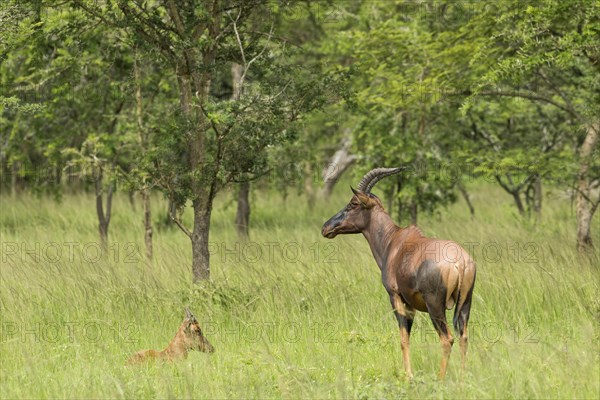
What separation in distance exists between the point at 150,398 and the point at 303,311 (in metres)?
3.82

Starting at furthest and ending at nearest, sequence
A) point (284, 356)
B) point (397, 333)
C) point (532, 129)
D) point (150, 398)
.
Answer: point (532, 129)
point (397, 333)
point (284, 356)
point (150, 398)

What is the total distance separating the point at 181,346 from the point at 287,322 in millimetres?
1966

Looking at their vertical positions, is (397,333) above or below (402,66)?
below

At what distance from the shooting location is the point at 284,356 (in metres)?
8.01

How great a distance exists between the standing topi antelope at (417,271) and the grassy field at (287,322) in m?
0.33

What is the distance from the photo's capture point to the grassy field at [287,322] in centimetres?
727

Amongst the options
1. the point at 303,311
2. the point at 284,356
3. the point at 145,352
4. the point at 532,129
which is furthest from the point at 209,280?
the point at 532,129

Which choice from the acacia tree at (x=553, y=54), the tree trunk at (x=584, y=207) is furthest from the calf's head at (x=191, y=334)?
the tree trunk at (x=584, y=207)

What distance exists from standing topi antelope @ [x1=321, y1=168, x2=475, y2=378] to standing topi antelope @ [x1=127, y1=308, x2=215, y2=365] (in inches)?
76.7

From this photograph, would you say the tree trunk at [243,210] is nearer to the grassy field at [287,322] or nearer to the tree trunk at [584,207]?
the grassy field at [287,322]

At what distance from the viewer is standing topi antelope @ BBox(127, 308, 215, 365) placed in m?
8.47

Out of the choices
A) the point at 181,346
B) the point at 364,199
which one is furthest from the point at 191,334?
the point at 364,199

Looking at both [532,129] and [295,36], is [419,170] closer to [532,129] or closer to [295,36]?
[532,129]

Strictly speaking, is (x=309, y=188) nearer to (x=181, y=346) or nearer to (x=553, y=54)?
(x=553, y=54)
